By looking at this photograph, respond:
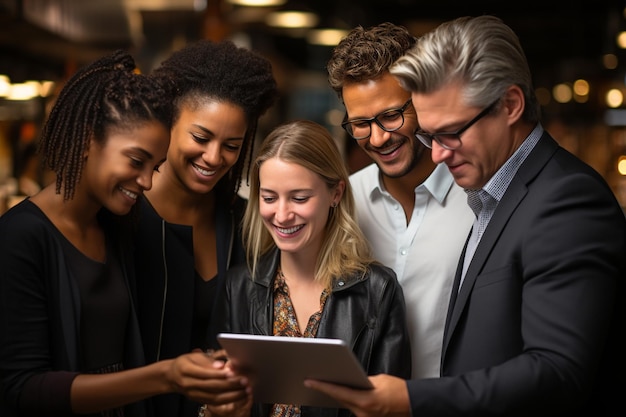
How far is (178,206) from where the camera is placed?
3.46 m

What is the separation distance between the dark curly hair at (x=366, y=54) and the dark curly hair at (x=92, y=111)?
71 cm

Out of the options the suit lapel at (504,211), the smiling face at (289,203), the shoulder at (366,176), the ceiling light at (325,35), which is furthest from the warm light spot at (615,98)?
the suit lapel at (504,211)

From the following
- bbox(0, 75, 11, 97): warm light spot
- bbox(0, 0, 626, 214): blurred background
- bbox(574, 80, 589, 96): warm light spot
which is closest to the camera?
bbox(0, 75, 11, 97): warm light spot

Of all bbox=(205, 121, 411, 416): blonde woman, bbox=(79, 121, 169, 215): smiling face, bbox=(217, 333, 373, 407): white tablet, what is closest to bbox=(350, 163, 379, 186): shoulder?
bbox=(205, 121, 411, 416): blonde woman

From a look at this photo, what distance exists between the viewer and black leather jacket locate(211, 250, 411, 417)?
302 cm

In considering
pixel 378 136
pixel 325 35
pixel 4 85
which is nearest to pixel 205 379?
pixel 378 136

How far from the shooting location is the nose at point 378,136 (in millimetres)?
3115

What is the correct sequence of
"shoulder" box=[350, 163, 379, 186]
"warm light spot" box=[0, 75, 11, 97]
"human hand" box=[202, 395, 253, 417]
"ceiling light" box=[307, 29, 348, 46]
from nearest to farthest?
"human hand" box=[202, 395, 253, 417], "shoulder" box=[350, 163, 379, 186], "warm light spot" box=[0, 75, 11, 97], "ceiling light" box=[307, 29, 348, 46]

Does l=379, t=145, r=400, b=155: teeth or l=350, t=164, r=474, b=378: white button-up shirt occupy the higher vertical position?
l=379, t=145, r=400, b=155: teeth

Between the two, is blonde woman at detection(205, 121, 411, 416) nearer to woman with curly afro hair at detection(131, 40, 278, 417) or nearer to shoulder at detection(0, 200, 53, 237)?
woman with curly afro hair at detection(131, 40, 278, 417)

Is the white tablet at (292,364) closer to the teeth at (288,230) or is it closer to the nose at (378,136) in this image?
the teeth at (288,230)

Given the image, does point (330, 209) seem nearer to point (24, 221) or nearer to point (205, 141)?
point (205, 141)

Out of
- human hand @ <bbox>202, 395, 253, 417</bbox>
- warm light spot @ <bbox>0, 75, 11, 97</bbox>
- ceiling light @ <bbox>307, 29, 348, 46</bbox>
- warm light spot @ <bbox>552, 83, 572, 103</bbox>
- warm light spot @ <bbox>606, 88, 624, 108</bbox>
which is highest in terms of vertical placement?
ceiling light @ <bbox>307, 29, 348, 46</bbox>

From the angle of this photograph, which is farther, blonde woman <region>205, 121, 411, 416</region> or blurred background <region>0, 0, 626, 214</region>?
blurred background <region>0, 0, 626, 214</region>
